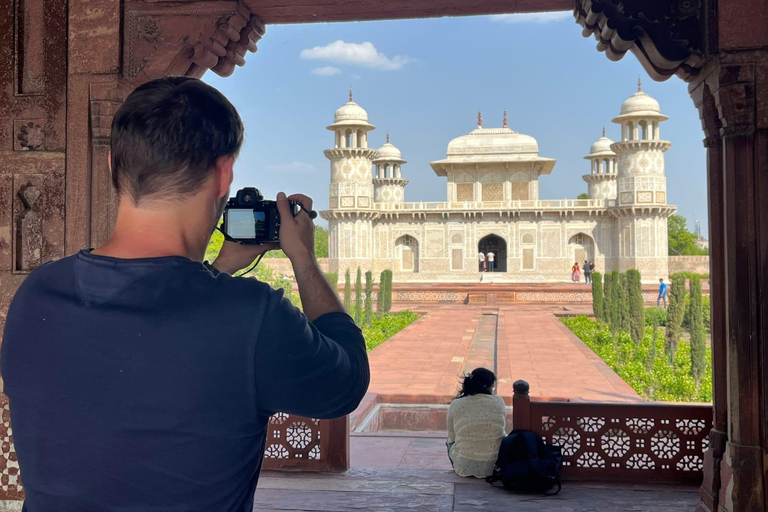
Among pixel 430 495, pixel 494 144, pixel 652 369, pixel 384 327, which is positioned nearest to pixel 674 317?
pixel 652 369

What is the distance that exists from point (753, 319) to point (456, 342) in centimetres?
772

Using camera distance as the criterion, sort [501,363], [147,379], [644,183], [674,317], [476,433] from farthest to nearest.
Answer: [644,183] < [674,317] < [501,363] < [476,433] < [147,379]

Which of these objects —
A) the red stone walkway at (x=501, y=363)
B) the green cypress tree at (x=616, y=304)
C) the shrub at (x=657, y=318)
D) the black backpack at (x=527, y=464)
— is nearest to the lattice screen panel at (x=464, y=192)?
the shrub at (x=657, y=318)

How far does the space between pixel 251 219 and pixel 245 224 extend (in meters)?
0.01

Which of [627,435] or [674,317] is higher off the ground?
[674,317]

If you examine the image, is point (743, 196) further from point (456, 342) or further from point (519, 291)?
point (519, 291)

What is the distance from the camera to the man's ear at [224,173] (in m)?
0.85

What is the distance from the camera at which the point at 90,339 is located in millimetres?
753

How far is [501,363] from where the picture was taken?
779 cm

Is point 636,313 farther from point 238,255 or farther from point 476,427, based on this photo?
point 238,255

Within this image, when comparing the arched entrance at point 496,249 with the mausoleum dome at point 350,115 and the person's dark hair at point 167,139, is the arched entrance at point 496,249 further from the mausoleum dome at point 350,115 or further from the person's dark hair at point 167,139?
the person's dark hair at point 167,139

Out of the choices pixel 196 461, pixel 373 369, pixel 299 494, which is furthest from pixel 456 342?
pixel 196 461

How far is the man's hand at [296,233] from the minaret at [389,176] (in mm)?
35238

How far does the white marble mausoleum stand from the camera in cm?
2780
